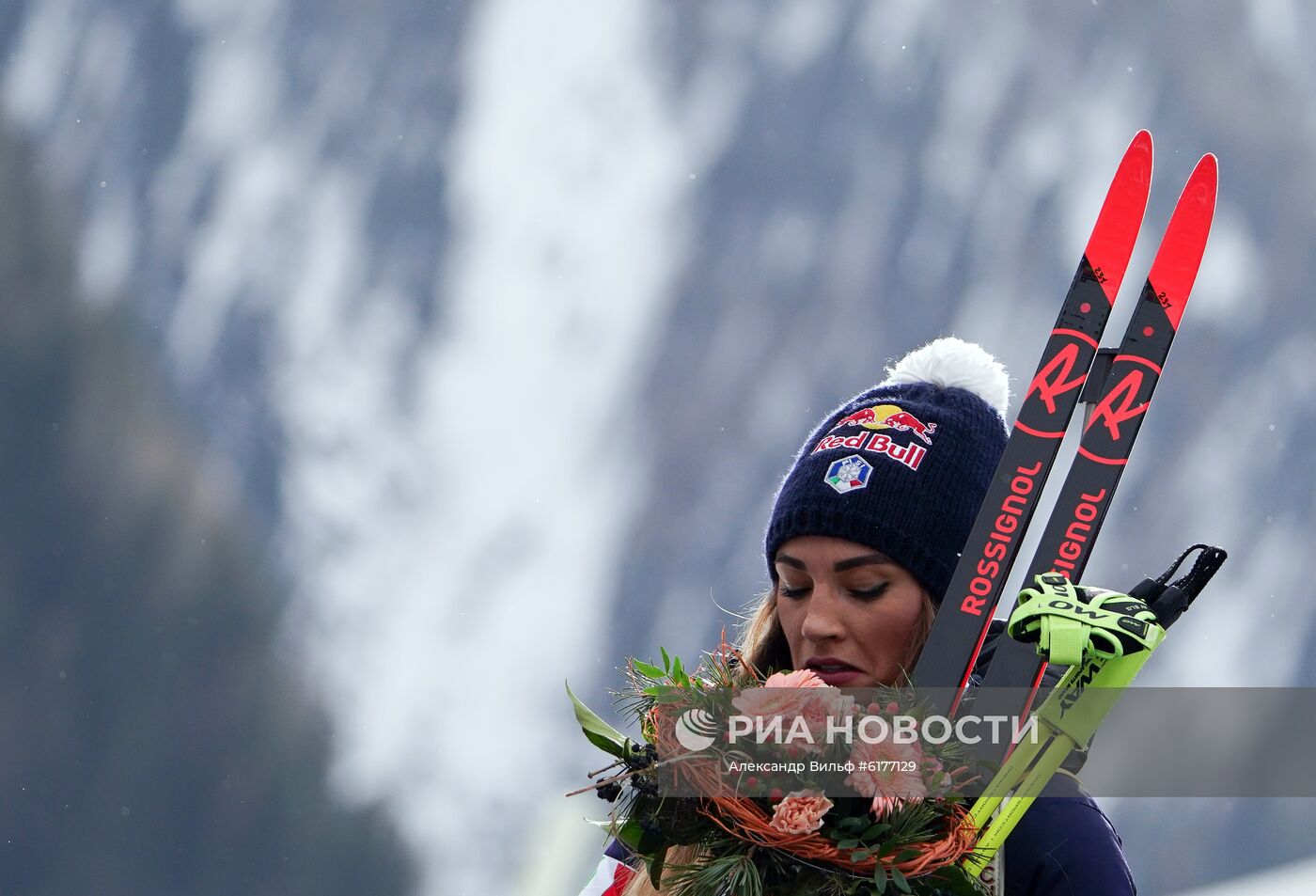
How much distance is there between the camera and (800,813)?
1.53 meters

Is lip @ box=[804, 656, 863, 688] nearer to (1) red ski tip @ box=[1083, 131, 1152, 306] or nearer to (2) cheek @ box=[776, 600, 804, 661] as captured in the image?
(2) cheek @ box=[776, 600, 804, 661]

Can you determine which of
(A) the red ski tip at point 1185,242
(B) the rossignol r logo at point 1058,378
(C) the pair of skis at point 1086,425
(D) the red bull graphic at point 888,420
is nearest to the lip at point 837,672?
(C) the pair of skis at point 1086,425

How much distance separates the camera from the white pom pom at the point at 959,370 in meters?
2.20

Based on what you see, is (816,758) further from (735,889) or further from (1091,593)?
(1091,593)

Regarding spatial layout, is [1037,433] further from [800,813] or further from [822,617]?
[800,813]

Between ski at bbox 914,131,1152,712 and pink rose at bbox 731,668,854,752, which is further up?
ski at bbox 914,131,1152,712

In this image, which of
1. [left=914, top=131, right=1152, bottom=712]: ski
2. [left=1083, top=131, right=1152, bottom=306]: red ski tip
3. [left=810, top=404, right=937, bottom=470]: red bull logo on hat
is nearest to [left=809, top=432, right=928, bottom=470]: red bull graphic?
[left=810, top=404, right=937, bottom=470]: red bull logo on hat

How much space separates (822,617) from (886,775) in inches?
14.7

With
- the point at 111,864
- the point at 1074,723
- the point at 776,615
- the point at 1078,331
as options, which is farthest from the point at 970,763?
the point at 111,864

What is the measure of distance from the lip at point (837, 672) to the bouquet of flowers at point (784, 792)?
0.53ft

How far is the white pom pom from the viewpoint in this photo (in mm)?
2195

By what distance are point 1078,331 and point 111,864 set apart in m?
7.74

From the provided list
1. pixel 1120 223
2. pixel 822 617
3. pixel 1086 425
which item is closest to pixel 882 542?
pixel 822 617

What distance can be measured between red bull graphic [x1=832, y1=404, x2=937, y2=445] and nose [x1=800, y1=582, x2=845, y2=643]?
31cm
